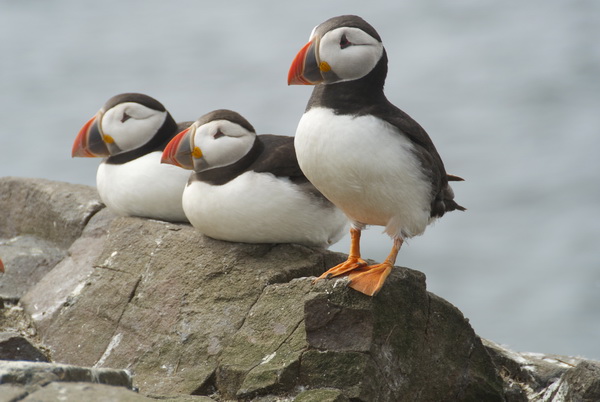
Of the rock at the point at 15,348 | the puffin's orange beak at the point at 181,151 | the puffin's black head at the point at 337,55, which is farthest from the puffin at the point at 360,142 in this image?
the rock at the point at 15,348

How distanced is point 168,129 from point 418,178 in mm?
2654

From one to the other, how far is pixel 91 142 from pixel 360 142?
9.41 ft

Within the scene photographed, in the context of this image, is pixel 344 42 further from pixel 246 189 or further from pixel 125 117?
pixel 125 117

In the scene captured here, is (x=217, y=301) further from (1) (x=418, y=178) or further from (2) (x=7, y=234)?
(2) (x=7, y=234)

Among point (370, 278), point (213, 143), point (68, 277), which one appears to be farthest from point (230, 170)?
point (68, 277)

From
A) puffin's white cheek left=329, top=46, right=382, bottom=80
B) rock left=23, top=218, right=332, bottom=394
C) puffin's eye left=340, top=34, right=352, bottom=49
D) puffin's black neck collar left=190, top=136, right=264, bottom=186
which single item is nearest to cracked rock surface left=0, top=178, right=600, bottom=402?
rock left=23, top=218, right=332, bottom=394

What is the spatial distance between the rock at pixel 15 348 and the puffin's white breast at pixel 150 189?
1.66 metres

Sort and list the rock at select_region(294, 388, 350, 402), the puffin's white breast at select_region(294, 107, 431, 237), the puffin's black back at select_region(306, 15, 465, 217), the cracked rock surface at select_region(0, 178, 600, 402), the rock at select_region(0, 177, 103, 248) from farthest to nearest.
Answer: the rock at select_region(0, 177, 103, 248) < the puffin's black back at select_region(306, 15, 465, 217) < the puffin's white breast at select_region(294, 107, 431, 237) < the cracked rock surface at select_region(0, 178, 600, 402) < the rock at select_region(294, 388, 350, 402)

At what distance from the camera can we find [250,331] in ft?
16.5

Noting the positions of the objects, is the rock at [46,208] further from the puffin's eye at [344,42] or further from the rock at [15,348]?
the puffin's eye at [344,42]

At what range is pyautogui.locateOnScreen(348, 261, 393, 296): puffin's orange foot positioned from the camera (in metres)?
4.68

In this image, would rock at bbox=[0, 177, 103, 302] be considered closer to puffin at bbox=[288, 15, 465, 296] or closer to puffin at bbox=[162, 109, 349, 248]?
puffin at bbox=[162, 109, 349, 248]

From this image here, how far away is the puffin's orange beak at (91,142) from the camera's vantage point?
272 inches

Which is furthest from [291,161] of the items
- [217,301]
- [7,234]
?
[7,234]
